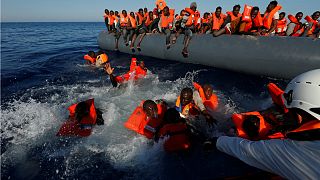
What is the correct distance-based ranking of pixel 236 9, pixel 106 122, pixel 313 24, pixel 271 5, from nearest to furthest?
pixel 106 122 → pixel 271 5 → pixel 236 9 → pixel 313 24

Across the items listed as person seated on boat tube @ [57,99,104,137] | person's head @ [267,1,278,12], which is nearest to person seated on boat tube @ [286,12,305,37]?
person's head @ [267,1,278,12]

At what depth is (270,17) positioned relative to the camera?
23.0 feet

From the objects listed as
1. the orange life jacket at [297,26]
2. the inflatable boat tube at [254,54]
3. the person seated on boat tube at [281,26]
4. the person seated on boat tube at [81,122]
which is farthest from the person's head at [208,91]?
the orange life jacket at [297,26]

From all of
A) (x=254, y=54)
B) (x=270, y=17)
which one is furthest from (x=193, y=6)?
(x=254, y=54)

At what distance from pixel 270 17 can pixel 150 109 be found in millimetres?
5370

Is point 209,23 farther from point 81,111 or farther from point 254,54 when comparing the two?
point 81,111

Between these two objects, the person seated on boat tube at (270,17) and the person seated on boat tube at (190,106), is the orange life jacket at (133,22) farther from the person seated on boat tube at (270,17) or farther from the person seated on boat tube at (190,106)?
the person seated on boat tube at (190,106)

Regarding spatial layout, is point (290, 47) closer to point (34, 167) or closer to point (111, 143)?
point (111, 143)

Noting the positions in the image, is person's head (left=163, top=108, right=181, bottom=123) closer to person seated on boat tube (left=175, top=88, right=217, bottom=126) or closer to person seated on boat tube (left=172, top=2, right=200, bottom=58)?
person seated on boat tube (left=175, top=88, right=217, bottom=126)

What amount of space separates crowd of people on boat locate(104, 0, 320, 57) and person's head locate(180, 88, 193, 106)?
4138mm

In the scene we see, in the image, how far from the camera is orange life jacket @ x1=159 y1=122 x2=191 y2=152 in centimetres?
356

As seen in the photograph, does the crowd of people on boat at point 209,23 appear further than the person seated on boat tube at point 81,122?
Yes

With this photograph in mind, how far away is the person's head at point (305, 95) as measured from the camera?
1.75m

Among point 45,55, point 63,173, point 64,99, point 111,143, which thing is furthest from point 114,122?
point 45,55
